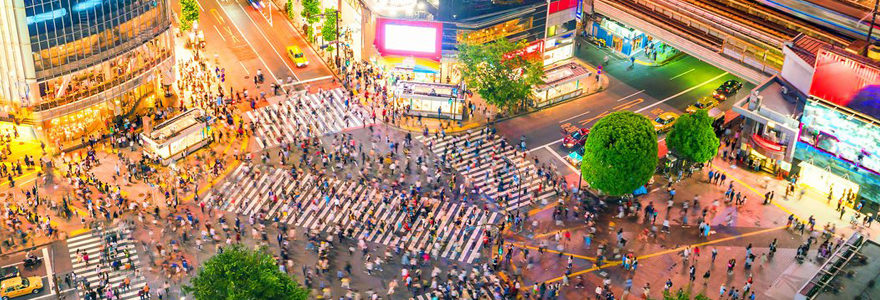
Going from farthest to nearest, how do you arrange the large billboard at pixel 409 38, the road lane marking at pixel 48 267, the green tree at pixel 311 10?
1. the green tree at pixel 311 10
2. the large billboard at pixel 409 38
3. the road lane marking at pixel 48 267

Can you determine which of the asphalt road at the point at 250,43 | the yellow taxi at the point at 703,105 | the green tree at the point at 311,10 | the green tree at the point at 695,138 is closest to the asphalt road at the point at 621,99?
the yellow taxi at the point at 703,105

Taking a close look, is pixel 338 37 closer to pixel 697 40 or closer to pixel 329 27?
pixel 329 27

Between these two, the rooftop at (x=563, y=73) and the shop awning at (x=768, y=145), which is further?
the rooftop at (x=563, y=73)

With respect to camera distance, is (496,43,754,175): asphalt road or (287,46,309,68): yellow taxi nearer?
(496,43,754,175): asphalt road

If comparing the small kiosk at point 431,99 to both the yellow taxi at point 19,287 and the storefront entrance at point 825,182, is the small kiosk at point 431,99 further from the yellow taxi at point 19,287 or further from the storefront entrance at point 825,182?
the yellow taxi at point 19,287

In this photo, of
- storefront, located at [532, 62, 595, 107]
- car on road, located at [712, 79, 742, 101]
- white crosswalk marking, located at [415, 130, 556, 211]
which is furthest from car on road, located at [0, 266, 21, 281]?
car on road, located at [712, 79, 742, 101]

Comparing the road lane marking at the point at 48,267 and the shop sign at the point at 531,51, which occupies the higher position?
the shop sign at the point at 531,51

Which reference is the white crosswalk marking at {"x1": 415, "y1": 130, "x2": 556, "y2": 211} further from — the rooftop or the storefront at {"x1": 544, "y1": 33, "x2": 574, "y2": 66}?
the storefront at {"x1": 544, "y1": 33, "x2": 574, "y2": 66}
